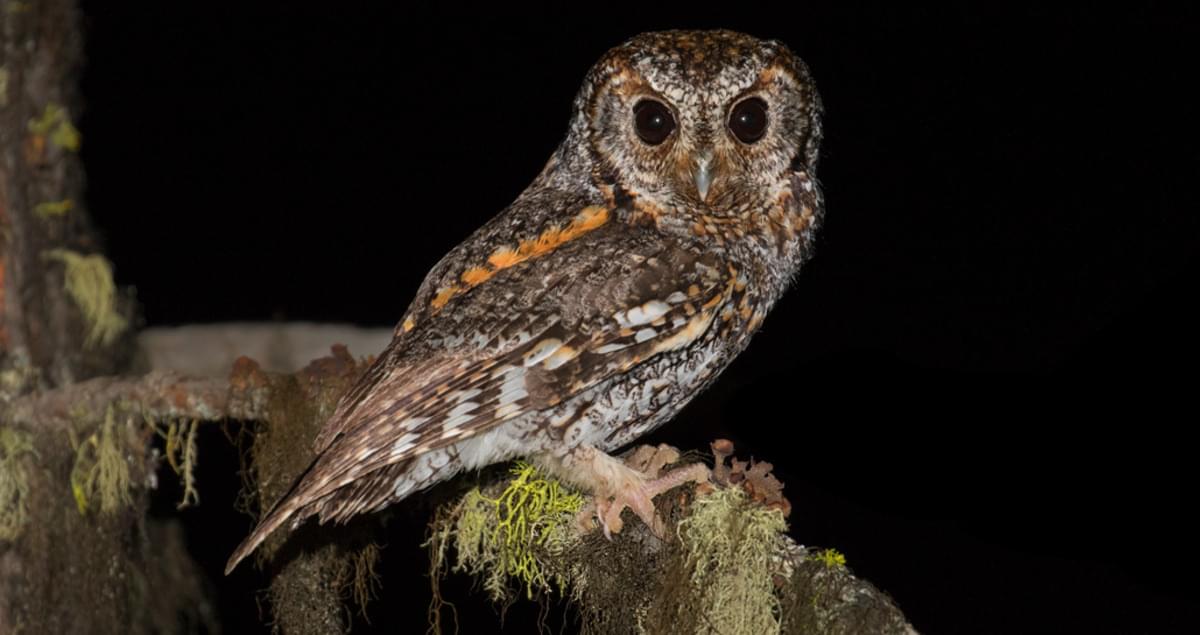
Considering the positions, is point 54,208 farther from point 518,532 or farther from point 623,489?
point 623,489

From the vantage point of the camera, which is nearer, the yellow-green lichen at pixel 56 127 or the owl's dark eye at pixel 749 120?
the owl's dark eye at pixel 749 120

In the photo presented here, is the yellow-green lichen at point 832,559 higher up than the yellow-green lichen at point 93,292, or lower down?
lower down

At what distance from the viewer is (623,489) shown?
2.56m

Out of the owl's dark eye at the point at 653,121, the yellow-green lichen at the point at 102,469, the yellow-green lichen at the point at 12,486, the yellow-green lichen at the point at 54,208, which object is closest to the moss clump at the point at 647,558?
the owl's dark eye at the point at 653,121

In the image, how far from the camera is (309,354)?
4.40 metres

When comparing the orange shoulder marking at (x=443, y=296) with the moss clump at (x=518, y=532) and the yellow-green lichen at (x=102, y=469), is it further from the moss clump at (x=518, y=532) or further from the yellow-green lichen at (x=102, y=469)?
the yellow-green lichen at (x=102, y=469)

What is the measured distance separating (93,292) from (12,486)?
0.54 m

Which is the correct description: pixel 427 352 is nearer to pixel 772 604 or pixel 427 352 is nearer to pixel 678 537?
pixel 678 537

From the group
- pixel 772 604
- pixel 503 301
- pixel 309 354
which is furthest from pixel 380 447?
pixel 309 354

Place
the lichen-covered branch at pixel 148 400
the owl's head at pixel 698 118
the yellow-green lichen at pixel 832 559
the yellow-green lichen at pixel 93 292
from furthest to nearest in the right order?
the yellow-green lichen at pixel 93 292, the lichen-covered branch at pixel 148 400, the owl's head at pixel 698 118, the yellow-green lichen at pixel 832 559

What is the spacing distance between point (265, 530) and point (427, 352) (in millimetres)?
474

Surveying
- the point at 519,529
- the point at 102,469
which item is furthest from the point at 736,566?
the point at 102,469

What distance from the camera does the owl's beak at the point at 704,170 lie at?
8.85 feet

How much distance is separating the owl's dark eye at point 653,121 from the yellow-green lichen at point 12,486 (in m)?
1.75
